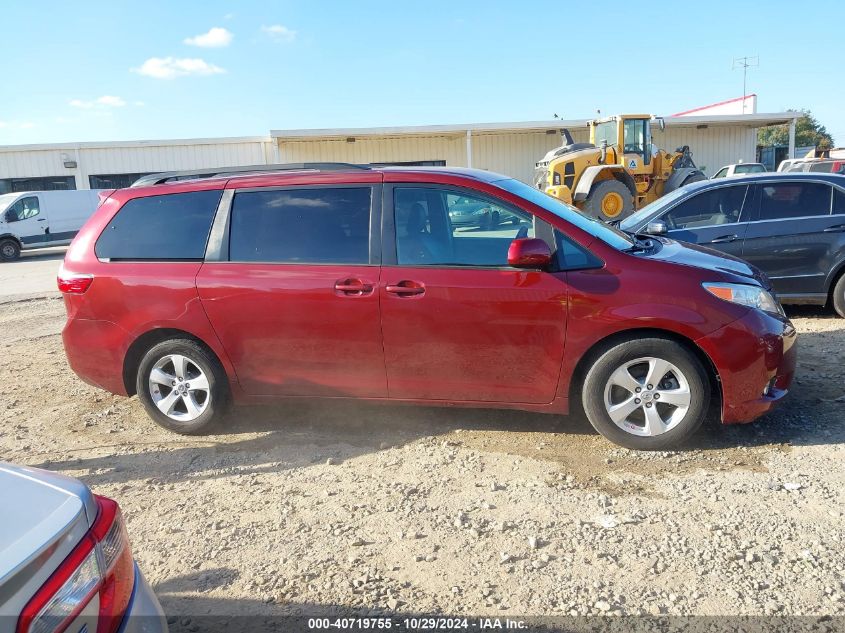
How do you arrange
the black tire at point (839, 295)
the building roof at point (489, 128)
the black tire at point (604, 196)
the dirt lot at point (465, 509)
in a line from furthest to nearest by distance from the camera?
the building roof at point (489, 128), the black tire at point (604, 196), the black tire at point (839, 295), the dirt lot at point (465, 509)

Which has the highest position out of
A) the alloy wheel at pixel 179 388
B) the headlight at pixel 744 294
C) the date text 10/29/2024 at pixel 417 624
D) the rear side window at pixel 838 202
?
the rear side window at pixel 838 202

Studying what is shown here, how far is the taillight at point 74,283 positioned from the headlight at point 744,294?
4.09 m

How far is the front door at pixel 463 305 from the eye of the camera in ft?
12.8

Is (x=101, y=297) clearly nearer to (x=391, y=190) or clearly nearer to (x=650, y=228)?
(x=391, y=190)

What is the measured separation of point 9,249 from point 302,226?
69.2ft

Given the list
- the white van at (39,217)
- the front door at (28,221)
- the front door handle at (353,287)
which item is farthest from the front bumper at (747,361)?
the front door at (28,221)

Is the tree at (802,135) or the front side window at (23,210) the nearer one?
the front side window at (23,210)

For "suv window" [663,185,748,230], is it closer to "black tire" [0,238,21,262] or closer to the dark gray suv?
the dark gray suv

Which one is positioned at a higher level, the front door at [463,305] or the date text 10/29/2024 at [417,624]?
the front door at [463,305]

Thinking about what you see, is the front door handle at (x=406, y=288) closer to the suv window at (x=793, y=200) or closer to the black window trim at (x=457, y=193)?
the black window trim at (x=457, y=193)

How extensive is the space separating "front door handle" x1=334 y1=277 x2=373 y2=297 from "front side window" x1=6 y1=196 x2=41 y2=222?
21.4 metres

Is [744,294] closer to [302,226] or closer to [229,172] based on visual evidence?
[302,226]

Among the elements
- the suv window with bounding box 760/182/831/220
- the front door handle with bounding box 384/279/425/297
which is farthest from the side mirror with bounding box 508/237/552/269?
the suv window with bounding box 760/182/831/220

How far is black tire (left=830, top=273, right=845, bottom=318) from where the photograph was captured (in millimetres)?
6663
